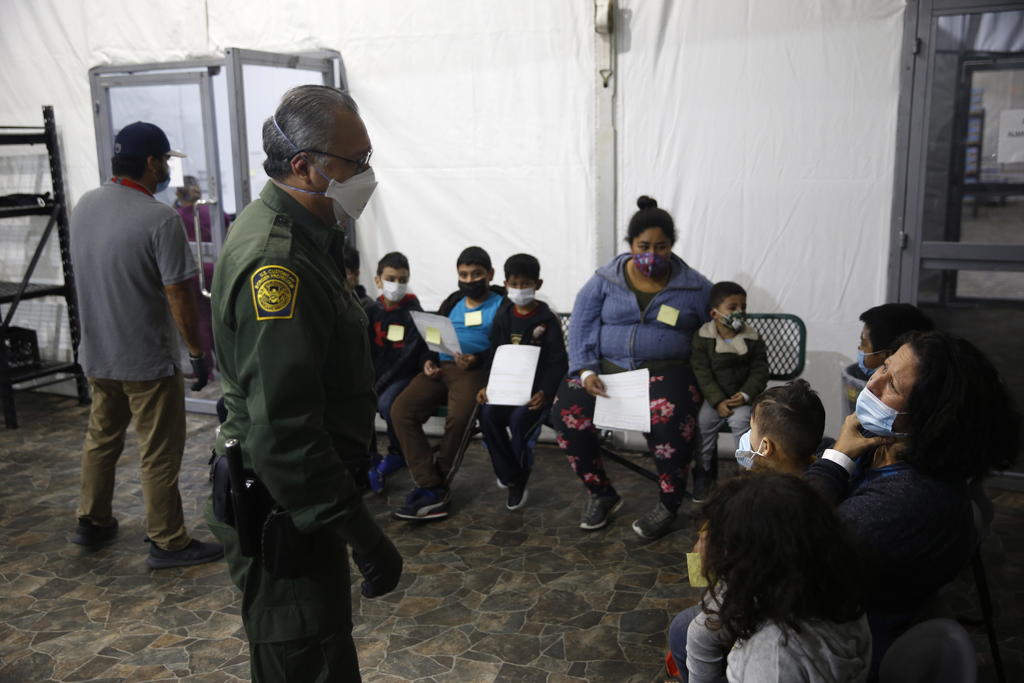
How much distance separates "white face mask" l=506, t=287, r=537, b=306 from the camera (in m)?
4.07

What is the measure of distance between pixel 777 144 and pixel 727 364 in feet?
3.86

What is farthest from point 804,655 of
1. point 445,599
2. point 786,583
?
point 445,599

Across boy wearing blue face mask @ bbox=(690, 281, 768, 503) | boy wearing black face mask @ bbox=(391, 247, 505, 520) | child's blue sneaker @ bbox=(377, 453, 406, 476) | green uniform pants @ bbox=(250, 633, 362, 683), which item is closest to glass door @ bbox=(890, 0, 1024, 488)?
boy wearing blue face mask @ bbox=(690, 281, 768, 503)

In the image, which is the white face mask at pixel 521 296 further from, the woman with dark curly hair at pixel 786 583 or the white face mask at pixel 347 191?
the woman with dark curly hair at pixel 786 583

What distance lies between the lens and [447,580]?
342cm

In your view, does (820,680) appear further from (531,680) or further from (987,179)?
(987,179)

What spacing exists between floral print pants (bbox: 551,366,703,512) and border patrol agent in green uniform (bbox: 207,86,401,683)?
1.98 meters

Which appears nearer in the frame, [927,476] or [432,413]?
[927,476]

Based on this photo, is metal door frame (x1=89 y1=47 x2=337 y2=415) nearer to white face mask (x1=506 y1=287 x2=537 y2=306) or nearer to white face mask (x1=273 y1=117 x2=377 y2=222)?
white face mask (x1=506 y1=287 x2=537 y2=306)

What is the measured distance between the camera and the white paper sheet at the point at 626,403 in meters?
3.74

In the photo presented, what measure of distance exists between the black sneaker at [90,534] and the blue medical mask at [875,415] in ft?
10.4

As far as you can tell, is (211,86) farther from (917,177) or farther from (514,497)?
(917,177)

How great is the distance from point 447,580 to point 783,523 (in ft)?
7.00

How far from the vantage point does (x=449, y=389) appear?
425 cm
